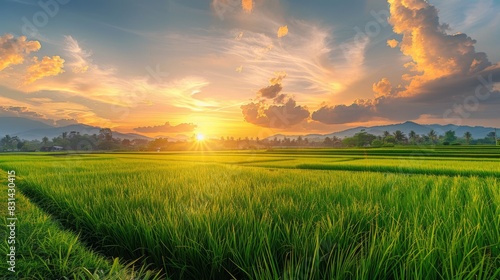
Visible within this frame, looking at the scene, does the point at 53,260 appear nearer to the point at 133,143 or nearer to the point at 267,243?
the point at 267,243

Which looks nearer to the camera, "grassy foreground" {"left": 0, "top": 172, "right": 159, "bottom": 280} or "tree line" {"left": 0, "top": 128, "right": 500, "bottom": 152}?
"grassy foreground" {"left": 0, "top": 172, "right": 159, "bottom": 280}

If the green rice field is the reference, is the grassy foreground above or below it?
below

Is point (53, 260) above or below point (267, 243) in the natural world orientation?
below

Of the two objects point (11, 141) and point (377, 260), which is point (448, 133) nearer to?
point (377, 260)

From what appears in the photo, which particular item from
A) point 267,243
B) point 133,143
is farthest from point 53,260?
point 133,143

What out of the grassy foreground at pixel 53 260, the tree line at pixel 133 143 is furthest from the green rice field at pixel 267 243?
the tree line at pixel 133 143

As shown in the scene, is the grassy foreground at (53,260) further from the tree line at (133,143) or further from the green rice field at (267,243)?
the tree line at (133,143)

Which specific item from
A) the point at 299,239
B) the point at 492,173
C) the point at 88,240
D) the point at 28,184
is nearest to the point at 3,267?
the point at 88,240

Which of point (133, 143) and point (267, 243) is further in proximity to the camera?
point (133, 143)

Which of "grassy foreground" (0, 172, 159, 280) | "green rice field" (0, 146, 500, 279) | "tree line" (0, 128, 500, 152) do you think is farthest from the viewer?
"tree line" (0, 128, 500, 152)

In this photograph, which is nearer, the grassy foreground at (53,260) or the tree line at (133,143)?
the grassy foreground at (53,260)

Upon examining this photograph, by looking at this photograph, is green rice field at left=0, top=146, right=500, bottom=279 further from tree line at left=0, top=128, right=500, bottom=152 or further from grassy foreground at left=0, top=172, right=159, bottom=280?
tree line at left=0, top=128, right=500, bottom=152

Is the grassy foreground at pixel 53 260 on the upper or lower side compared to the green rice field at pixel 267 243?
lower

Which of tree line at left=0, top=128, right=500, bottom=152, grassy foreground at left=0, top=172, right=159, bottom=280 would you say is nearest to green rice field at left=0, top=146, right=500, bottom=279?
grassy foreground at left=0, top=172, right=159, bottom=280
